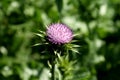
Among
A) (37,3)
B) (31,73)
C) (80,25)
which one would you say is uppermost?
(37,3)

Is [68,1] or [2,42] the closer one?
[68,1]

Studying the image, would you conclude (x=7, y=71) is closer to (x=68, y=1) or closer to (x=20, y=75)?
(x=20, y=75)

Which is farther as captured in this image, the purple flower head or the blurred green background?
the blurred green background

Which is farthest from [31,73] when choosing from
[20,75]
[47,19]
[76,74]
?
[47,19]

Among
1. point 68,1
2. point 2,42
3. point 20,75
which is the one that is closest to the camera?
point 20,75

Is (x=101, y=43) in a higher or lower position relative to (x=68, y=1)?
lower

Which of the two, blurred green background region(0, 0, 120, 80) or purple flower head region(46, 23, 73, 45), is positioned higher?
purple flower head region(46, 23, 73, 45)
